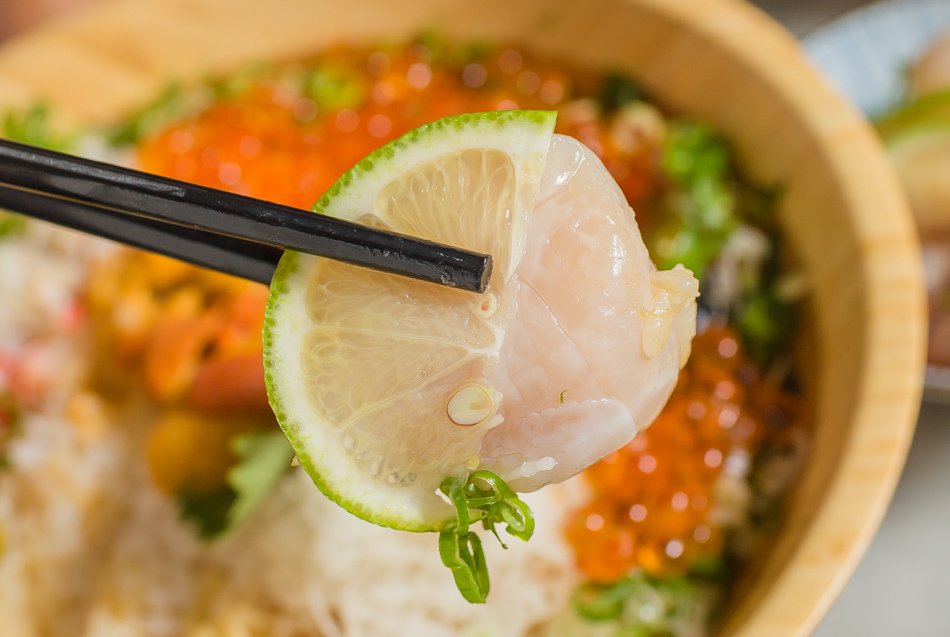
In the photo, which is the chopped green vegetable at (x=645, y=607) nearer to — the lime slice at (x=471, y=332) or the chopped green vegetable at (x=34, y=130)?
the lime slice at (x=471, y=332)

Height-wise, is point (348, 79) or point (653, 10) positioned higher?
point (653, 10)

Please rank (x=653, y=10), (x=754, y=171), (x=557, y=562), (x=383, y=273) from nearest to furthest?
(x=383, y=273) → (x=557, y=562) → (x=754, y=171) → (x=653, y=10)

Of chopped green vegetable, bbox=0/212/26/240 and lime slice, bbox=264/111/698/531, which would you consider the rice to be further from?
lime slice, bbox=264/111/698/531

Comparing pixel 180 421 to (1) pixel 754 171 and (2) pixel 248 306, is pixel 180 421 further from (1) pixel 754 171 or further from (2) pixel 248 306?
(1) pixel 754 171

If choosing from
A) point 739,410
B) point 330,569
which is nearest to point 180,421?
point 330,569

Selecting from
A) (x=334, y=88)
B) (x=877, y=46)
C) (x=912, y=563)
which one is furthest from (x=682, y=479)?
(x=877, y=46)

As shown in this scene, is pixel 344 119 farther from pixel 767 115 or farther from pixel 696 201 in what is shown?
pixel 767 115

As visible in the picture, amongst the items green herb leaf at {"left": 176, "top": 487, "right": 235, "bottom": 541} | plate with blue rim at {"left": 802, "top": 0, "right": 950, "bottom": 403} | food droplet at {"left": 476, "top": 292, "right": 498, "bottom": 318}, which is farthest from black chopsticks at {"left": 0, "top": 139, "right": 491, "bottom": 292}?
plate with blue rim at {"left": 802, "top": 0, "right": 950, "bottom": 403}
